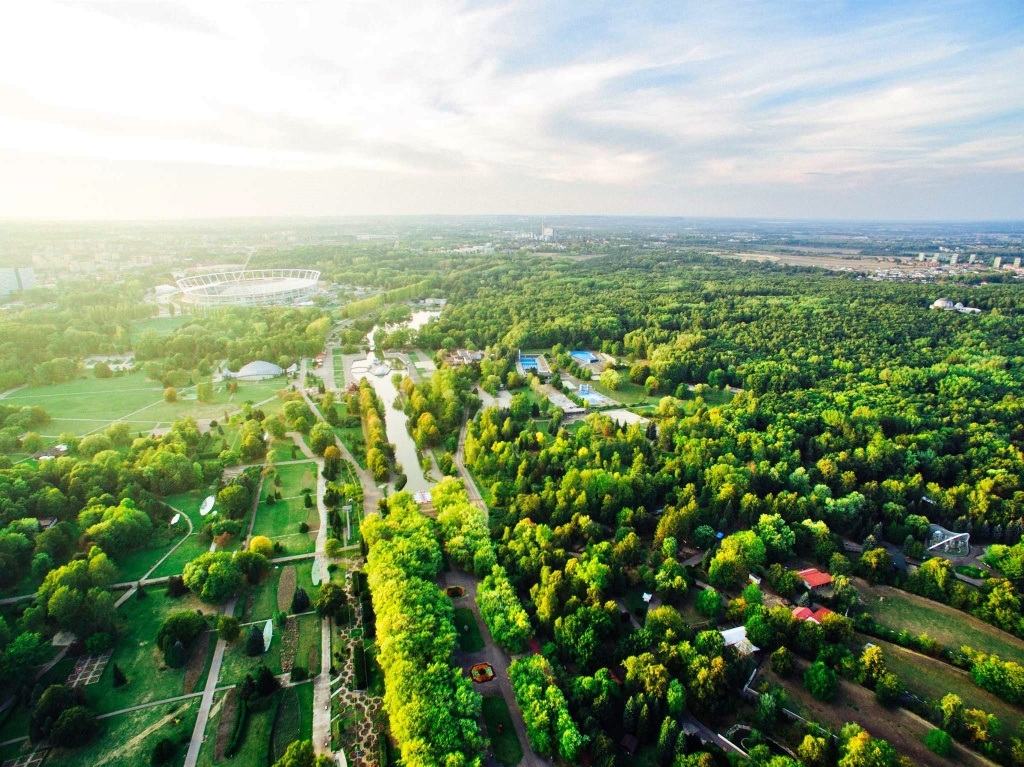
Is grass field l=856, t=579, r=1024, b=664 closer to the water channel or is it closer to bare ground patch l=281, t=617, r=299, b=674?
the water channel

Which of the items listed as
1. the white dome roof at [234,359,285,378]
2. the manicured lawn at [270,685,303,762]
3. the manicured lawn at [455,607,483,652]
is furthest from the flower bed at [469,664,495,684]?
the white dome roof at [234,359,285,378]

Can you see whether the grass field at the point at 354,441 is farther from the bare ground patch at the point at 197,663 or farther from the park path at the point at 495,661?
the bare ground patch at the point at 197,663

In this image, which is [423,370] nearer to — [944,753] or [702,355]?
[702,355]

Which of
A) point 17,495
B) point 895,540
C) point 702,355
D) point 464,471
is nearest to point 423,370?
point 464,471

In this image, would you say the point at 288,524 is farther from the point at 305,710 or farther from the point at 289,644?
the point at 305,710

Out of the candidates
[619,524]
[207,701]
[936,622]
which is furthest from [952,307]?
[207,701]

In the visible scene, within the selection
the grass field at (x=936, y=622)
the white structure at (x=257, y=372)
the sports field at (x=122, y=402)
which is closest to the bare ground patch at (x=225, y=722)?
the grass field at (x=936, y=622)

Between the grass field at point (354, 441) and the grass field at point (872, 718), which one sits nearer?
the grass field at point (872, 718)
